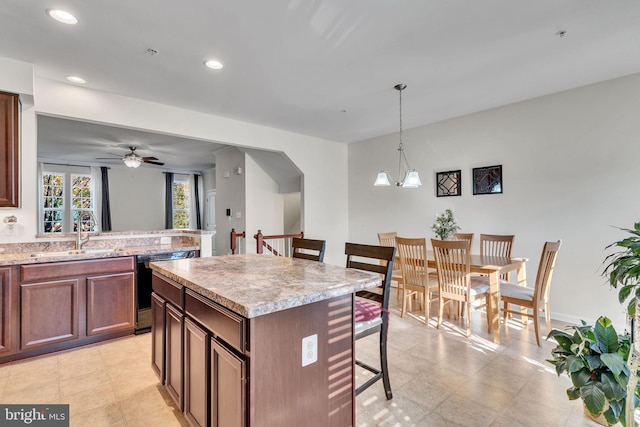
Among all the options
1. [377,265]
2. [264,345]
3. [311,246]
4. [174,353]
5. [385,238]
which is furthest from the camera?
[385,238]

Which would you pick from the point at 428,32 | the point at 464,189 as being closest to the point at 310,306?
the point at 428,32

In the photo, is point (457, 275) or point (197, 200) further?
point (197, 200)

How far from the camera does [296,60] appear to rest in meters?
2.83

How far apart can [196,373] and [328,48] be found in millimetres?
2560

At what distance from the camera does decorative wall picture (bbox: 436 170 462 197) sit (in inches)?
177

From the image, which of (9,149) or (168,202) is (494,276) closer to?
(9,149)

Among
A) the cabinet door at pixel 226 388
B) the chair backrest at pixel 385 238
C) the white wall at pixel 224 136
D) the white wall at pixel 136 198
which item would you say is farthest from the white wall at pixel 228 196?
the cabinet door at pixel 226 388

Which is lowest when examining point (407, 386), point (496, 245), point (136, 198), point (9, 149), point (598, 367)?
point (407, 386)

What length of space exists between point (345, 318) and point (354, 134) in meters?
4.38

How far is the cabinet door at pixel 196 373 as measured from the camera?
149cm

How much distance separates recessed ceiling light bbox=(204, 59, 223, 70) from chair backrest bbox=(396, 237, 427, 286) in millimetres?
2624

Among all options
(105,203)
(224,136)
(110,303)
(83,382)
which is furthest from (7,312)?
(105,203)

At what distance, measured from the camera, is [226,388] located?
4.33 ft

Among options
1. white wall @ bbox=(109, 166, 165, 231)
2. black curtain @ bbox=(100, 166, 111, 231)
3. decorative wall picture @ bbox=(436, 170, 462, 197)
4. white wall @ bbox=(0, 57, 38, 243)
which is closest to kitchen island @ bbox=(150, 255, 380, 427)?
white wall @ bbox=(0, 57, 38, 243)
